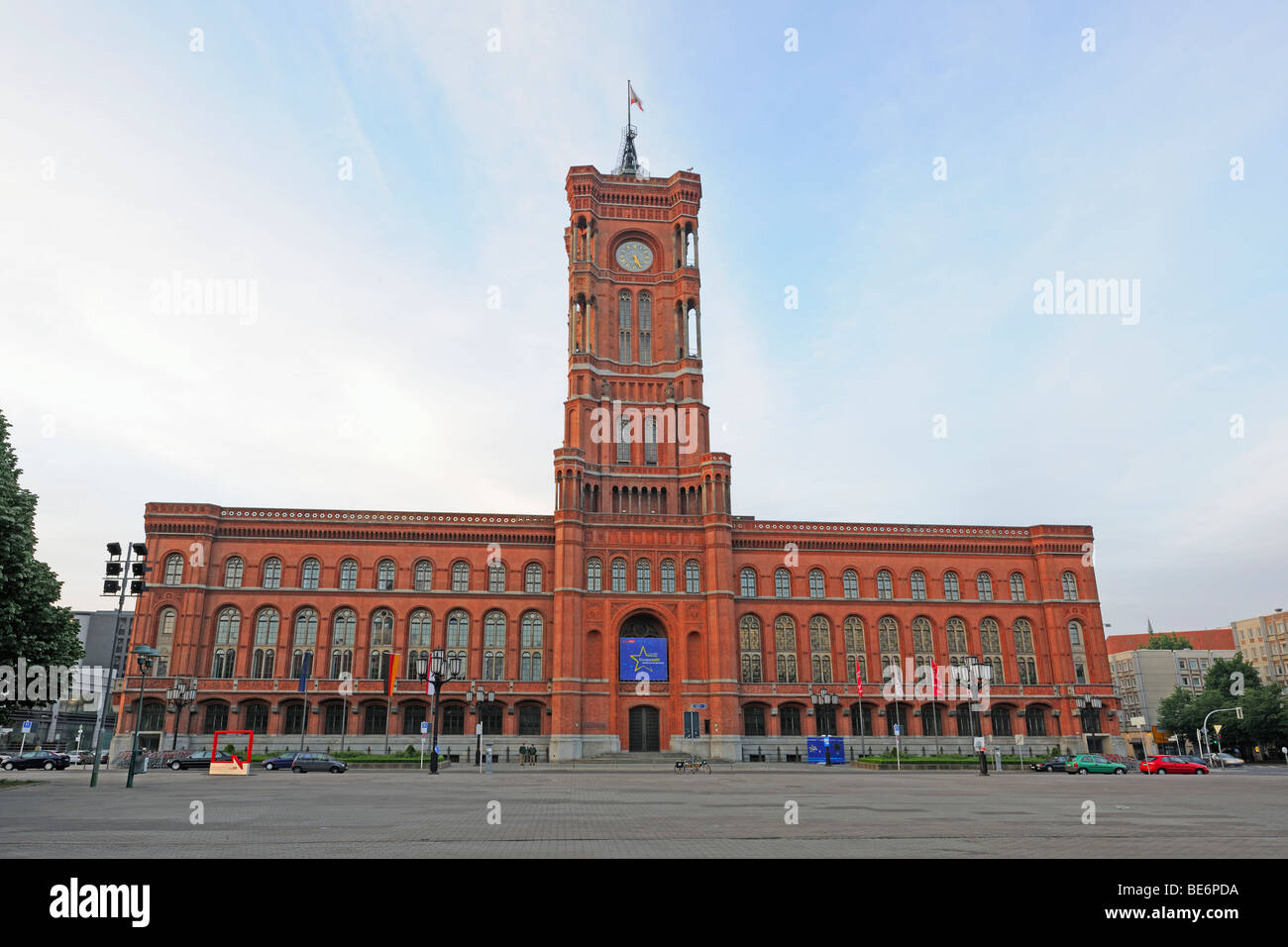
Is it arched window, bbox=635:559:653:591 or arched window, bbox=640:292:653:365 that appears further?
arched window, bbox=640:292:653:365

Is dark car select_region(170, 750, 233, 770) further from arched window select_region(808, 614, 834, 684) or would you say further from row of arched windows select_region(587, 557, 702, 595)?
arched window select_region(808, 614, 834, 684)

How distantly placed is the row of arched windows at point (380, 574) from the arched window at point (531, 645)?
2.24 meters

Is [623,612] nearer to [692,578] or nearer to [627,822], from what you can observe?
[692,578]

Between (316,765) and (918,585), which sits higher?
(918,585)

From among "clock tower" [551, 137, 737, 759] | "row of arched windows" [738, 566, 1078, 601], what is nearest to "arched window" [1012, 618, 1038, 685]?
"row of arched windows" [738, 566, 1078, 601]

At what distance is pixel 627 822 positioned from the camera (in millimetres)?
17297

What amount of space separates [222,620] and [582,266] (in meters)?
40.6

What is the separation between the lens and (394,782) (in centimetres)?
3275

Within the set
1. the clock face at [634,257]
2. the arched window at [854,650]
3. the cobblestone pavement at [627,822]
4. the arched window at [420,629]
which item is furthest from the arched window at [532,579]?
the cobblestone pavement at [627,822]

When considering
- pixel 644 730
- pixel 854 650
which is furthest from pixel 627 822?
pixel 854 650

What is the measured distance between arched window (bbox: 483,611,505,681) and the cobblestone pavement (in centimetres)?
3053

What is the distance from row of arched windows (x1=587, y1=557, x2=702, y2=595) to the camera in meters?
61.8

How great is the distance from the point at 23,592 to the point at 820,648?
51473mm
